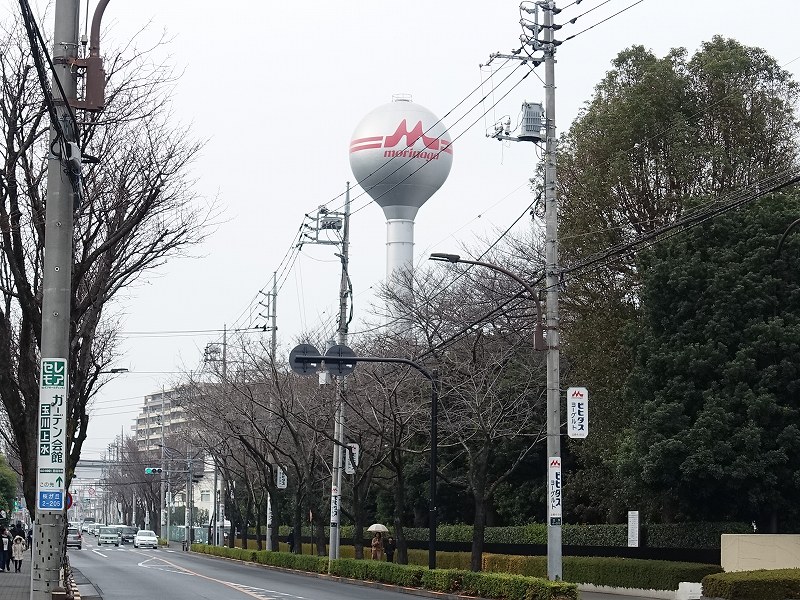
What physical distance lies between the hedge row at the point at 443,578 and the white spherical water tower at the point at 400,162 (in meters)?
18.0

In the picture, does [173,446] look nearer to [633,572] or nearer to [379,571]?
[379,571]

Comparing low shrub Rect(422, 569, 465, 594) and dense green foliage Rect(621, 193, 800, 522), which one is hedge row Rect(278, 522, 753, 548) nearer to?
dense green foliage Rect(621, 193, 800, 522)

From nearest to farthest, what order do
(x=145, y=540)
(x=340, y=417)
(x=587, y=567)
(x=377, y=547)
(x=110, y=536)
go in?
(x=587, y=567), (x=340, y=417), (x=377, y=547), (x=145, y=540), (x=110, y=536)

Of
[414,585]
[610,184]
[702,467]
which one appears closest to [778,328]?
[702,467]

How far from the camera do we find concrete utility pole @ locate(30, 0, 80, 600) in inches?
493

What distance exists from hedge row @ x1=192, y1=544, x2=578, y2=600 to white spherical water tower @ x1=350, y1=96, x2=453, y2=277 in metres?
18.0

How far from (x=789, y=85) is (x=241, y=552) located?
3802 centimetres

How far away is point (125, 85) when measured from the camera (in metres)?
20.6

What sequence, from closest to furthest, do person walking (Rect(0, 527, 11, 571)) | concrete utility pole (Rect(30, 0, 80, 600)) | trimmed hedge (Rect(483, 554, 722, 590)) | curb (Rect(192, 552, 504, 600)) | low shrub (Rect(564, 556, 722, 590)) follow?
concrete utility pole (Rect(30, 0, 80, 600)), low shrub (Rect(564, 556, 722, 590)), trimmed hedge (Rect(483, 554, 722, 590)), curb (Rect(192, 552, 504, 600)), person walking (Rect(0, 527, 11, 571))

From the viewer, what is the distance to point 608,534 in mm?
37062

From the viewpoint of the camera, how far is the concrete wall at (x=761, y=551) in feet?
92.1

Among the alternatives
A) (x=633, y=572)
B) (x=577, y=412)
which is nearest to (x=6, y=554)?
(x=633, y=572)

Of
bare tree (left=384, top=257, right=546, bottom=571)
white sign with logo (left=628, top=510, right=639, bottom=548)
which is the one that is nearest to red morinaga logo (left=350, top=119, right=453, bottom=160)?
bare tree (left=384, top=257, right=546, bottom=571)

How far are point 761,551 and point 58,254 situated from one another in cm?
2101
